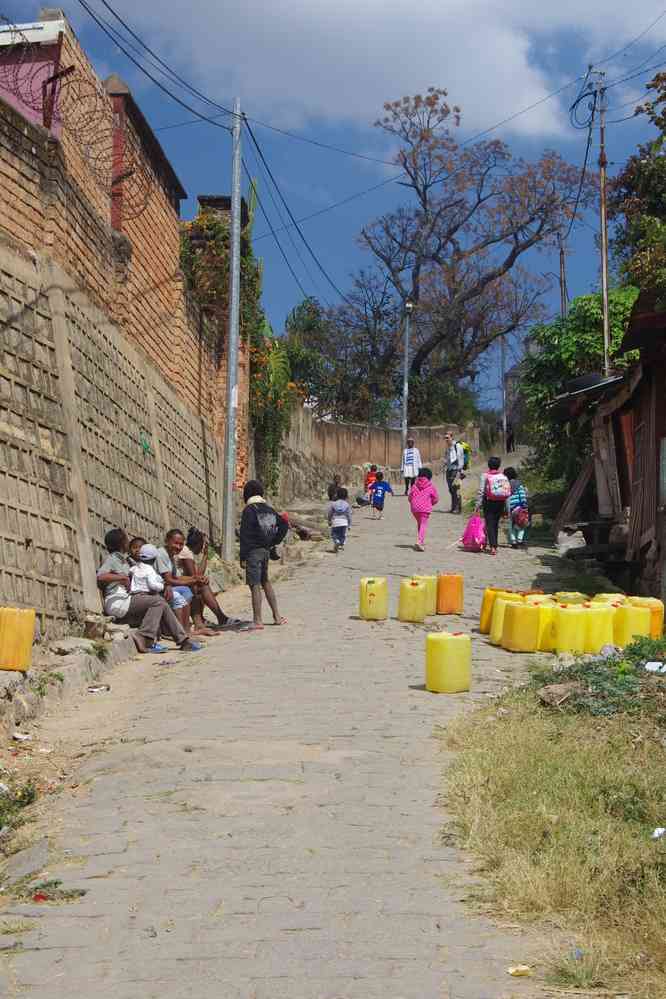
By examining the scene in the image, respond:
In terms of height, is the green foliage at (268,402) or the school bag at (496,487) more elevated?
the green foliage at (268,402)

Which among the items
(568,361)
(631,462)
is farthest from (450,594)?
(568,361)

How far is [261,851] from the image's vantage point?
17.8 feet

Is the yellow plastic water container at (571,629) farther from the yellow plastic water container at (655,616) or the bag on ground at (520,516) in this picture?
the bag on ground at (520,516)

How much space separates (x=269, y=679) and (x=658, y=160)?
29.6ft

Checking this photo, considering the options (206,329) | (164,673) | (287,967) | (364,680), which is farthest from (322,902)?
(206,329)

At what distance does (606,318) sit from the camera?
77.8ft

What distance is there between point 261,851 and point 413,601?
821 cm

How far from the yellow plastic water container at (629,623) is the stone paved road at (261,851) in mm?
1983

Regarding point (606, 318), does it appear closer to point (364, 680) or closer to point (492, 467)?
point (492, 467)

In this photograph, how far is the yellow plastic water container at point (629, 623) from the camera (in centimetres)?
1151

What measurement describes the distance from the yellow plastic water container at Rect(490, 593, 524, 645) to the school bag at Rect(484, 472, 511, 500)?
25.5ft

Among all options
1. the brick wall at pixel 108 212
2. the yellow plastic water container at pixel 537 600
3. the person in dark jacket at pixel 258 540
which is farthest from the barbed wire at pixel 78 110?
the yellow plastic water container at pixel 537 600

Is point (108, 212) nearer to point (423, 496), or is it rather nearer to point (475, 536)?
point (423, 496)

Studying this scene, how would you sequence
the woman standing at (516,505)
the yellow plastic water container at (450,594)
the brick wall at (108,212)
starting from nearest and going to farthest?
1. the brick wall at (108,212)
2. the yellow plastic water container at (450,594)
3. the woman standing at (516,505)
